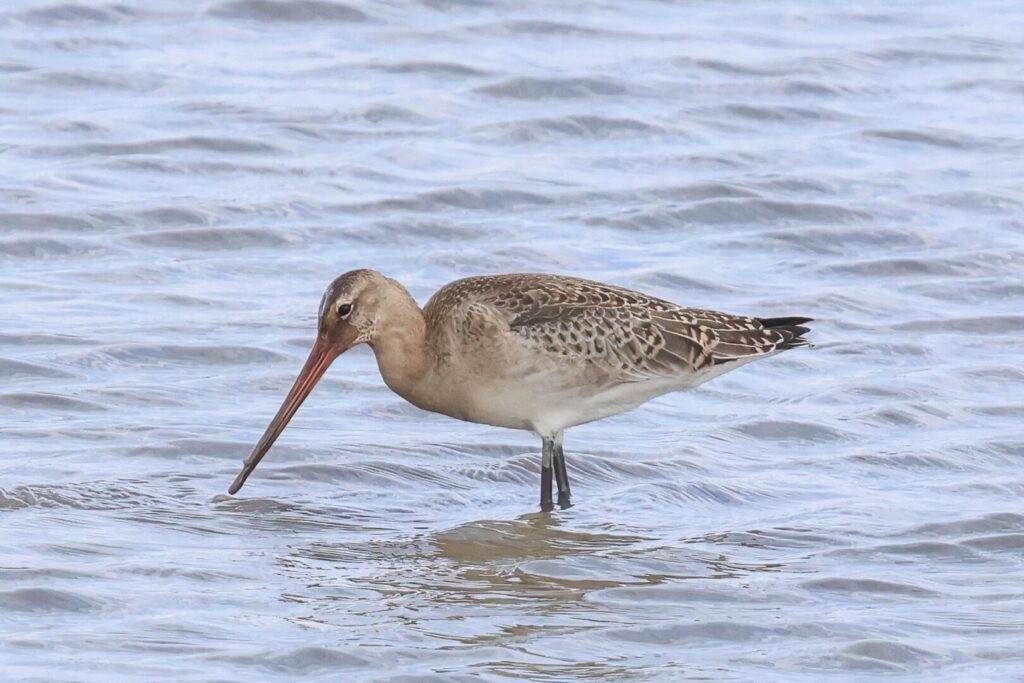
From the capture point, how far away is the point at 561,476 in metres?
8.32

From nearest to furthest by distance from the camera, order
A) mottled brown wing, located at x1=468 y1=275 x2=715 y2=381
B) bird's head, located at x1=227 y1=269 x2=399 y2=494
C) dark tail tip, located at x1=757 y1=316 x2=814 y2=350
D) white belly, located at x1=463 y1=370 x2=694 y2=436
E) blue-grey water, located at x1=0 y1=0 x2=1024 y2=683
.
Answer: blue-grey water, located at x1=0 y1=0 x2=1024 y2=683 → bird's head, located at x1=227 y1=269 x2=399 y2=494 → white belly, located at x1=463 y1=370 x2=694 y2=436 → mottled brown wing, located at x1=468 y1=275 x2=715 y2=381 → dark tail tip, located at x1=757 y1=316 x2=814 y2=350

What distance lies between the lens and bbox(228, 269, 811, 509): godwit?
813 cm

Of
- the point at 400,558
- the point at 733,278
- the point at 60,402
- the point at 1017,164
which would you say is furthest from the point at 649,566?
the point at 1017,164

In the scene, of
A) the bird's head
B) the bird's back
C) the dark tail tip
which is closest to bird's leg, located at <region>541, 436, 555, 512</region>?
the bird's back

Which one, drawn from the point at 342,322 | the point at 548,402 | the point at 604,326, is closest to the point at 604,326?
the point at 604,326

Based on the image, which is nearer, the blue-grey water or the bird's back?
the blue-grey water

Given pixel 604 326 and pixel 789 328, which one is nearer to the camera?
pixel 604 326

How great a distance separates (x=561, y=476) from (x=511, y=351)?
55 centimetres

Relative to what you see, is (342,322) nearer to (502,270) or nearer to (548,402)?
(548,402)

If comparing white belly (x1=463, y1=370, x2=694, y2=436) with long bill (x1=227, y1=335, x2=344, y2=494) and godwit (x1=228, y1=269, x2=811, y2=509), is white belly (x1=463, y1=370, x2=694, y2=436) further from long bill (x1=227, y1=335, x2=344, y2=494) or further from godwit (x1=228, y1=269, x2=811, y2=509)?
long bill (x1=227, y1=335, x2=344, y2=494)

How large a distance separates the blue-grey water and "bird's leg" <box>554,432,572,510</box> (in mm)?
123

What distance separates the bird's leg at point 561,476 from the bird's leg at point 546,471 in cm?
2

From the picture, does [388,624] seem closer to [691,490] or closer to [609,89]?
[691,490]

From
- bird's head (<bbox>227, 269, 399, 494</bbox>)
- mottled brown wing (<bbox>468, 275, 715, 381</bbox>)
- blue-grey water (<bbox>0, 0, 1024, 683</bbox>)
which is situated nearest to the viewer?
blue-grey water (<bbox>0, 0, 1024, 683</bbox>)
